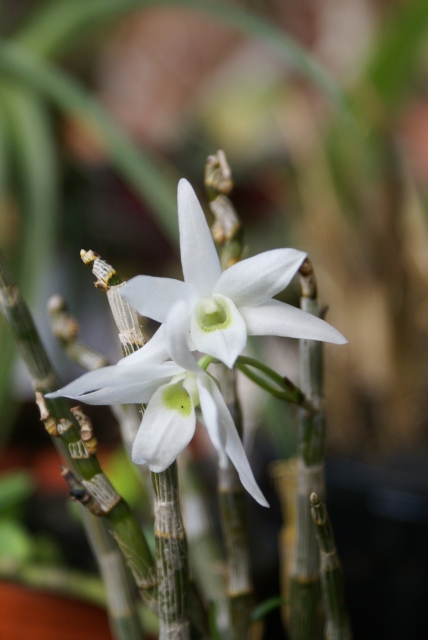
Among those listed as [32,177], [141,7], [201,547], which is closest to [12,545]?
[201,547]

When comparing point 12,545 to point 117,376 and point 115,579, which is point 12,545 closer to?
point 115,579

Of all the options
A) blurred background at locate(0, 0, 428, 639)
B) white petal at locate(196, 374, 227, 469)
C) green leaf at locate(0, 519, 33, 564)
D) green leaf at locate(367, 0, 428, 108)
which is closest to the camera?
white petal at locate(196, 374, 227, 469)

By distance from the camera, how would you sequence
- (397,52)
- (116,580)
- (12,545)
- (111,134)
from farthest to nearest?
(397,52), (111,134), (12,545), (116,580)

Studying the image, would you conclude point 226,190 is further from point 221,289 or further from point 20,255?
point 20,255

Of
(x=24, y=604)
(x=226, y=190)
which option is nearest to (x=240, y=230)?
(x=226, y=190)

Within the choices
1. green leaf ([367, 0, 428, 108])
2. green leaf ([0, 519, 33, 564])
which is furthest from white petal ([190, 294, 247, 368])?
green leaf ([367, 0, 428, 108])

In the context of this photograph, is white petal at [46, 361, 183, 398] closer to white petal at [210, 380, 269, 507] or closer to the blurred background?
white petal at [210, 380, 269, 507]
